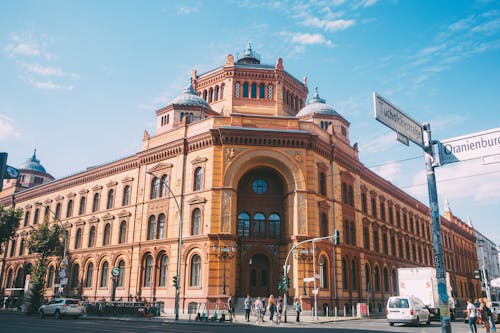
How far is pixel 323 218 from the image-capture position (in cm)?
3806

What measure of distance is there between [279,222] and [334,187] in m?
7.07

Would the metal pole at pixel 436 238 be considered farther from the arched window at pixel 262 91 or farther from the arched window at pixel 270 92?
the arched window at pixel 262 91

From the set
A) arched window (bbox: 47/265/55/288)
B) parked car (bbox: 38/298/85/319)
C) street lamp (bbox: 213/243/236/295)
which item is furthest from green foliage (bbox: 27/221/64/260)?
street lamp (bbox: 213/243/236/295)

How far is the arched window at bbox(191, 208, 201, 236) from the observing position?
36125 millimetres

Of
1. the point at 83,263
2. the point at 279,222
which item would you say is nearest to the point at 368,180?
the point at 279,222

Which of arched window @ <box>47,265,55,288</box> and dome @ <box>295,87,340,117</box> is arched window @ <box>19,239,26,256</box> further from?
dome @ <box>295,87,340,117</box>

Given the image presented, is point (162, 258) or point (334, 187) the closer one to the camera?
point (162, 258)

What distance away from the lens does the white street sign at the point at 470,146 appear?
9.46 meters

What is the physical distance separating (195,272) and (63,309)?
10271 mm

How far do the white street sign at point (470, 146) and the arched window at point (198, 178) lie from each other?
28528 mm

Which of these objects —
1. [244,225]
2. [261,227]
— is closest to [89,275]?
[244,225]

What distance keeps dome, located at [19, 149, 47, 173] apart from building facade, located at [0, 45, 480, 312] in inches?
715

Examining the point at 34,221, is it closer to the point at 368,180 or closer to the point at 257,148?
the point at 257,148

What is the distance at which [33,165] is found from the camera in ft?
223
